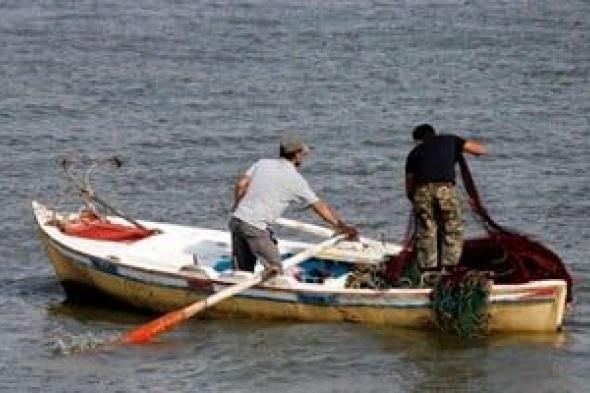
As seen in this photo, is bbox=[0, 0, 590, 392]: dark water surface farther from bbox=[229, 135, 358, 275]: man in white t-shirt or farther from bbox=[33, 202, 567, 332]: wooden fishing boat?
bbox=[229, 135, 358, 275]: man in white t-shirt

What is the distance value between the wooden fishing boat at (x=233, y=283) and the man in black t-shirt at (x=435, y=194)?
60 centimetres

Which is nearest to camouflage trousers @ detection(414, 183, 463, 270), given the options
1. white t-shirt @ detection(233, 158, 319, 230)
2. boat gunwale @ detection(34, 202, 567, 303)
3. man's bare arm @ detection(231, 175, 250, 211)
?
boat gunwale @ detection(34, 202, 567, 303)

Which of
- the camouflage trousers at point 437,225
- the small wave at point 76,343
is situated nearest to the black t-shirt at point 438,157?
the camouflage trousers at point 437,225

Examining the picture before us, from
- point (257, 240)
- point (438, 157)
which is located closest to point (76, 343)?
point (257, 240)

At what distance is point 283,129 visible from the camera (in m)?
27.3

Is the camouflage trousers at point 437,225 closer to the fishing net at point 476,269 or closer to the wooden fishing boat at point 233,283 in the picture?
the fishing net at point 476,269

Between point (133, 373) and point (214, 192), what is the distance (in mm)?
8247

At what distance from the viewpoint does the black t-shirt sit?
15.9 metres

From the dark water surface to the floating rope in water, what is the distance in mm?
166

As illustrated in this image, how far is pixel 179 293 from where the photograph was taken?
1666 centimetres

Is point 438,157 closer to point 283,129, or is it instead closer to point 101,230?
point 101,230

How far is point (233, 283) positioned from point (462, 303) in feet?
7.10

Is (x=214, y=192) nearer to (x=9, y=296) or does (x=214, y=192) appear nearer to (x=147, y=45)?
(x=9, y=296)

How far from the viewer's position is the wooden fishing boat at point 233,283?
1556 centimetres
